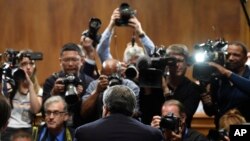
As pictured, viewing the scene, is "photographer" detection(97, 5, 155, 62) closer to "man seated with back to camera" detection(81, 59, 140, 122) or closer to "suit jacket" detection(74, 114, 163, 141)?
"man seated with back to camera" detection(81, 59, 140, 122)

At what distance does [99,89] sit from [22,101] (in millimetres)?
818

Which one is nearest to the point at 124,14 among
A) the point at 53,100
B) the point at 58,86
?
the point at 58,86

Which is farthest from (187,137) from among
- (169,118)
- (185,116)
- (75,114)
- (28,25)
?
(28,25)

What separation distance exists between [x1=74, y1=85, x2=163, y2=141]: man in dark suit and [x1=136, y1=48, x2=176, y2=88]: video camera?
100 centimetres

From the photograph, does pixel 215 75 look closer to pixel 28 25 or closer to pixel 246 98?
pixel 246 98

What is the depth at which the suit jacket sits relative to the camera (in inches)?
132

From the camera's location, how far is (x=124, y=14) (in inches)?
197

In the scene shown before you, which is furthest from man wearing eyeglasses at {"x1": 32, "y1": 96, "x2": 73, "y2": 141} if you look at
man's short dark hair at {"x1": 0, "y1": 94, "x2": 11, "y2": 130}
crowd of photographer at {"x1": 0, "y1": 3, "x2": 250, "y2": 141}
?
man's short dark hair at {"x1": 0, "y1": 94, "x2": 11, "y2": 130}

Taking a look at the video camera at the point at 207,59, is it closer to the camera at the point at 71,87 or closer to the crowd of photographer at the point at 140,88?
the crowd of photographer at the point at 140,88

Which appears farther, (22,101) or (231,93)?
(22,101)

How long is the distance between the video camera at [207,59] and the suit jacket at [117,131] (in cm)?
124

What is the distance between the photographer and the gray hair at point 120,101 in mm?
3449

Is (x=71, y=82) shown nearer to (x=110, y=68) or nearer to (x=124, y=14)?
(x=110, y=68)

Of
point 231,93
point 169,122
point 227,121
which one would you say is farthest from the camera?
point 231,93
